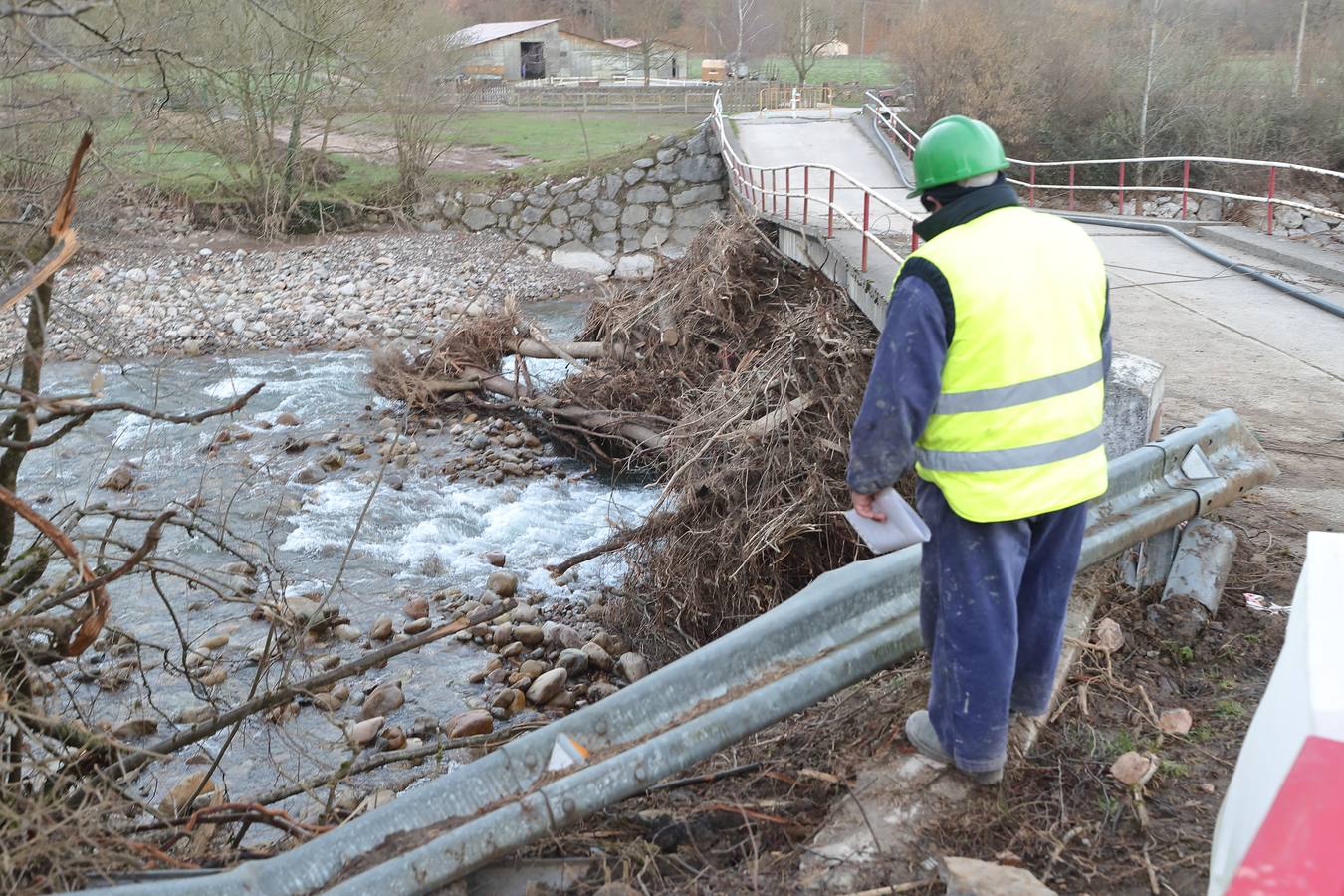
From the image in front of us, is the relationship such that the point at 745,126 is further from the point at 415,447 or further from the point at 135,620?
the point at 135,620

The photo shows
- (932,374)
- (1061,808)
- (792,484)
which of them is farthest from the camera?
(792,484)

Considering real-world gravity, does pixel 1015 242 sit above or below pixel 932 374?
above

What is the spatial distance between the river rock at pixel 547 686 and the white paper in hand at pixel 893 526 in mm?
4421

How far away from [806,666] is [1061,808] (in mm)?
856

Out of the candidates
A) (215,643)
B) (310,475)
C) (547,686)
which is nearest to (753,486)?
(547,686)

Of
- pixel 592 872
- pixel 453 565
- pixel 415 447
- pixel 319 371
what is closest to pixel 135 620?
pixel 453 565

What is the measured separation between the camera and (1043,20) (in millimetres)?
26500

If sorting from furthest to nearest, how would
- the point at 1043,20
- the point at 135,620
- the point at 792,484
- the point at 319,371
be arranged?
the point at 1043,20, the point at 319,371, the point at 135,620, the point at 792,484

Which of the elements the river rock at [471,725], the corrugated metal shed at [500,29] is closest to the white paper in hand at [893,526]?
the river rock at [471,725]

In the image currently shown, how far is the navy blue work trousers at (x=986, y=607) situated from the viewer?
3.07m

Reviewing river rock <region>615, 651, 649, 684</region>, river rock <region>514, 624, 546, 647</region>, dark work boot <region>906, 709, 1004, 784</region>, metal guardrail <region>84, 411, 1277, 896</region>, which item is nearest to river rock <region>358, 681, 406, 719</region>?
river rock <region>514, 624, 546, 647</region>

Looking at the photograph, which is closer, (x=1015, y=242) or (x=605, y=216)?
(x=1015, y=242)

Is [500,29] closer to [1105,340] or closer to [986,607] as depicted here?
[1105,340]

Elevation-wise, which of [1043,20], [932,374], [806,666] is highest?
[1043,20]
